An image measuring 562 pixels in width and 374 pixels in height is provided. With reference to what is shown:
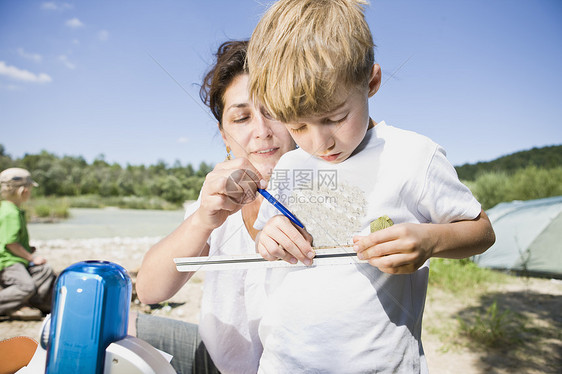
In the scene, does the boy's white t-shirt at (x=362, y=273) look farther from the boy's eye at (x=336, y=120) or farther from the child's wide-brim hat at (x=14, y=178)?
the child's wide-brim hat at (x=14, y=178)

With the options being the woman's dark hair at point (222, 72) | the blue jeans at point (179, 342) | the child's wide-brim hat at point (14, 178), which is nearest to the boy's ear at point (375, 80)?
the woman's dark hair at point (222, 72)

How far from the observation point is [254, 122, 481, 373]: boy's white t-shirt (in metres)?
0.73

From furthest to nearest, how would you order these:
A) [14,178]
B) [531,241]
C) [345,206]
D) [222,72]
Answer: [531,241]
[14,178]
[222,72]
[345,206]

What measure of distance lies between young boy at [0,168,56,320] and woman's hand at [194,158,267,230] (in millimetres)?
3131

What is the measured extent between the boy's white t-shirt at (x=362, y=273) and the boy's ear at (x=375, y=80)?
80mm

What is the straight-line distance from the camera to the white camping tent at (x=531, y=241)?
14.3 ft

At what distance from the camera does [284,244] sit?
692 millimetres

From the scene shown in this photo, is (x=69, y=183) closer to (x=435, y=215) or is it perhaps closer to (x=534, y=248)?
(x=534, y=248)

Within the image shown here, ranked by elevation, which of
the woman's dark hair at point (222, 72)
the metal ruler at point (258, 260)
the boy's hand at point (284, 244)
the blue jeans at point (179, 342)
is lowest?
the blue jeans at point (179, 342)

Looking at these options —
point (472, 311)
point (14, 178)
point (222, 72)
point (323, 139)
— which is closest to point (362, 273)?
point (323, 139)

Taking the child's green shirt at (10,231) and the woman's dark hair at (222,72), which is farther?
the child's green shirt at (10,231)

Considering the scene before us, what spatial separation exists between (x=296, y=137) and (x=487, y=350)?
2.83 metres

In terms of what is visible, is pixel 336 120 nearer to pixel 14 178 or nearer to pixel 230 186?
pixel 230 186

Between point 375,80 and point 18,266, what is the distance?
3.53 meters
